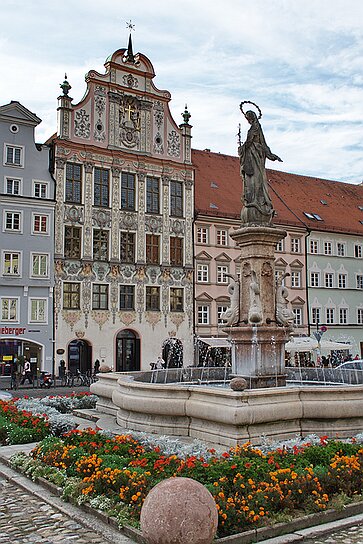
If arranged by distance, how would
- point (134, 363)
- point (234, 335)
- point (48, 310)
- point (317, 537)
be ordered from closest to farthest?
1. point (317, 537)
2. point (234, 335)
3. point (48, 310)
4. point (134, 363)

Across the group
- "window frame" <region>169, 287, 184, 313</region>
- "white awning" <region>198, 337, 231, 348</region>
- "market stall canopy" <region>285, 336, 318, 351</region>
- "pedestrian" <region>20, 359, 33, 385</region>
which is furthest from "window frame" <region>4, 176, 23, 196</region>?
"market stall canopy" <region>285, 336, 318, 351</region>

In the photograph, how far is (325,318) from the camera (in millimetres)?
44594

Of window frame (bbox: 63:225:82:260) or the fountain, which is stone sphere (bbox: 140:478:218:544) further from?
window frame (bbox: 63:225:82:260)

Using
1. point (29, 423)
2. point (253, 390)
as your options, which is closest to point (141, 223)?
point (29, 423)

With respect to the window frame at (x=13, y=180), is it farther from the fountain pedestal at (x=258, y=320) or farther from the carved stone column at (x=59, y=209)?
the fountain pedestal at (x=258, y=320)

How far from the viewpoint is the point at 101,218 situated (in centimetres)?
3594

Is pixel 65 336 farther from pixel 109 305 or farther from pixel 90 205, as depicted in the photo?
pixel 90 205

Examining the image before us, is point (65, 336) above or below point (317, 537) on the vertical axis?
above

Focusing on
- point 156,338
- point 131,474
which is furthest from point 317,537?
point 156,338

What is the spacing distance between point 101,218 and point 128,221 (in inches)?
68.4

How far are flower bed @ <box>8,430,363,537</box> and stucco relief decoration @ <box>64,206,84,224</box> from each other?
26.4 metres

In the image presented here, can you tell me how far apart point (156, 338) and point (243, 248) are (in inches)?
947

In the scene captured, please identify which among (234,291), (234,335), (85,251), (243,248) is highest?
(85,251)

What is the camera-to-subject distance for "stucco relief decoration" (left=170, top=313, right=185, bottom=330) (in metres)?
37.9
